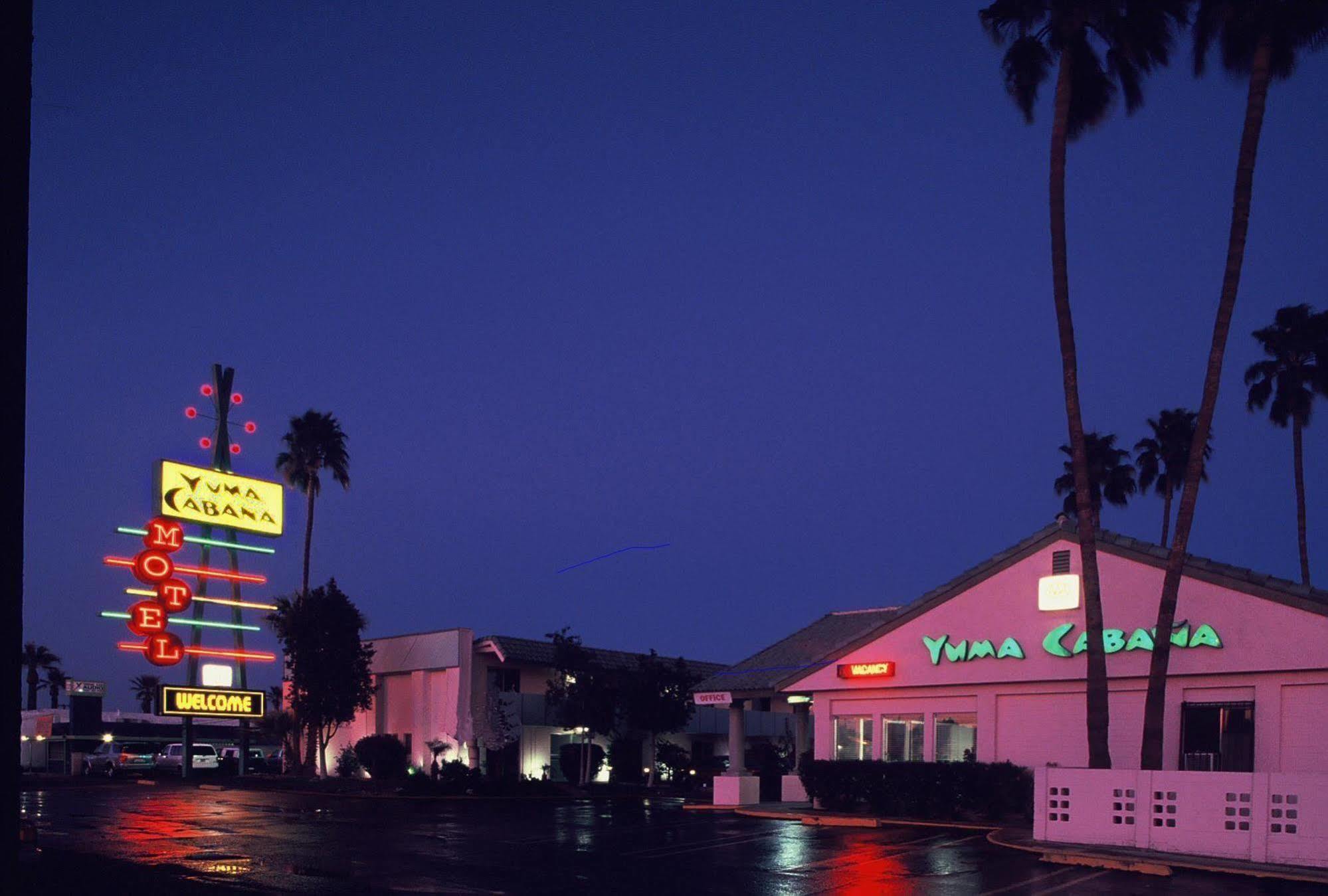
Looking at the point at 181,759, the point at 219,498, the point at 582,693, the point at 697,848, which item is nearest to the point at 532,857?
the point at 697,848

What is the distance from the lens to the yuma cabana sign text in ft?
84.0

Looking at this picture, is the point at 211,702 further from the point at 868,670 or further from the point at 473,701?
the point at 868,670

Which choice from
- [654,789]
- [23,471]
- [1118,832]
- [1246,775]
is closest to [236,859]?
[1118,832]

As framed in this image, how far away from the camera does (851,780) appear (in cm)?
3064

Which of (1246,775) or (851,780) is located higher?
(1246,775)

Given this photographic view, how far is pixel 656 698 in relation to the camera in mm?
47812

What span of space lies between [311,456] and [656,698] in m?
21.5

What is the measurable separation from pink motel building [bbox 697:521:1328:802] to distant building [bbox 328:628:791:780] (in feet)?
56.1

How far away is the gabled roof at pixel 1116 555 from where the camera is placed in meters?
24.5

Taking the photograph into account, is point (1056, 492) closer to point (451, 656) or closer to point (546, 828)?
point (451, 656)

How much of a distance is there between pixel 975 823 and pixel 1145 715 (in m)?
6.15

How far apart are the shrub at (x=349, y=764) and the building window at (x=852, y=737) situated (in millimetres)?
26133

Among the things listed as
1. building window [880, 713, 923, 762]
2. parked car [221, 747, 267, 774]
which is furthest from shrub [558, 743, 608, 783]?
building window [880, 713, 923, 762]

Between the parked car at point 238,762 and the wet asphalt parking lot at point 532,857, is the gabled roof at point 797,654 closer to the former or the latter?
the wet asphalt parking lot at point 532,857
